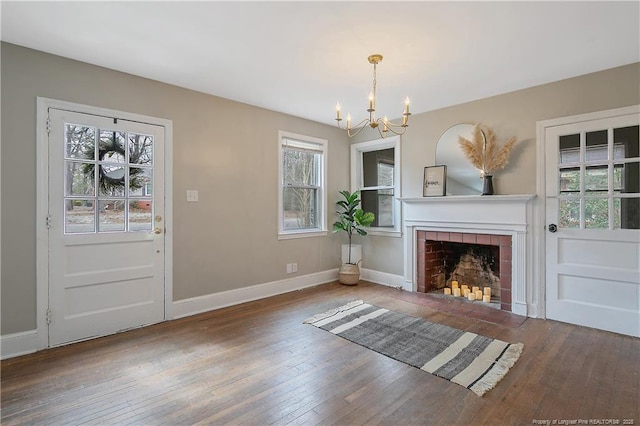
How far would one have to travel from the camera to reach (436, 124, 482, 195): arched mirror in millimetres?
3881

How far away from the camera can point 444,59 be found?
2.78 metres

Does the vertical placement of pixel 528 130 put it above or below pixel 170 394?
above

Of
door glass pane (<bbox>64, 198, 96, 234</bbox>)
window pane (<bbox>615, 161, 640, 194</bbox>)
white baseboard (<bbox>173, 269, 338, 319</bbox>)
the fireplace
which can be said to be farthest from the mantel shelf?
door glass pane (<bbox>64, 198, 96, 234</bbox>)

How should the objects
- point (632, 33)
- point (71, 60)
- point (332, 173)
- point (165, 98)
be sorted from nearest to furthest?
point (632, 33), point (71, 60), point (165, 98), point (332, 173)

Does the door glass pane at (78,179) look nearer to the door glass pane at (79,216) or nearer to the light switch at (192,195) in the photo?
the door glass pane at (79,216)

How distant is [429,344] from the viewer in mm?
2736

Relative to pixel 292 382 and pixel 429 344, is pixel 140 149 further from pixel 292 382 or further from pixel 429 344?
pixel 429 344

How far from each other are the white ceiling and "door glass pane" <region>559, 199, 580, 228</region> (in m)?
1.26

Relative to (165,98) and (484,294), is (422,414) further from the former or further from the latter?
(165,98)

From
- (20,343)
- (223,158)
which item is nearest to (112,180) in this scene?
(223,158)

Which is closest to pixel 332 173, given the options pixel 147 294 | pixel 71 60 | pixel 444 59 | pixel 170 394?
pixel 444 59

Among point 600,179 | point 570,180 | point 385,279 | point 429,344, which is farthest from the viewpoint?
point 385,279

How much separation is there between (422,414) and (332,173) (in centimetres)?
366

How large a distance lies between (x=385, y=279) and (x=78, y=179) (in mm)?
3914
